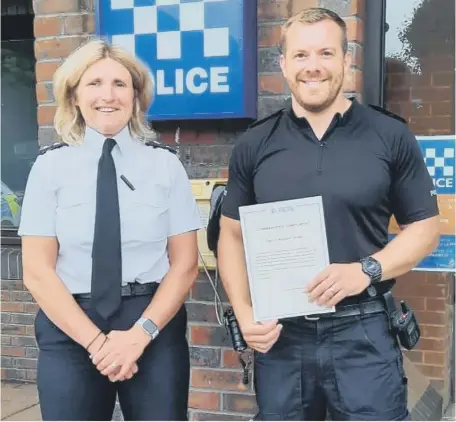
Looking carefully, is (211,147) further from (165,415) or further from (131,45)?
(165,415)

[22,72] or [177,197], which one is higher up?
[22,72]

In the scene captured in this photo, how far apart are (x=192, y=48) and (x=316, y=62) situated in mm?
1021

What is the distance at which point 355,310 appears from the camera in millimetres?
2109

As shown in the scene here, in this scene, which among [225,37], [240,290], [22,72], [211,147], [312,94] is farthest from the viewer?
[22,72]

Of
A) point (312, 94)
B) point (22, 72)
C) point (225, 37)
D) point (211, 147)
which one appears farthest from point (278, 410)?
point (22, 72)

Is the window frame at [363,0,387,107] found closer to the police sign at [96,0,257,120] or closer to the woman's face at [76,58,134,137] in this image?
the police sign at [96,0,257,120]

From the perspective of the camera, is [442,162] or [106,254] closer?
[106,254]

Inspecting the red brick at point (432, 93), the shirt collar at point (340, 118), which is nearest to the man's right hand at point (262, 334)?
the shirt collar at point (340, 118)

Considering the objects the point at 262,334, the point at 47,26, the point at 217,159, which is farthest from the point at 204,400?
the point at 47,26

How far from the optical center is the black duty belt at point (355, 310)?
2.09 metres

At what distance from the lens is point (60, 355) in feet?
7.14

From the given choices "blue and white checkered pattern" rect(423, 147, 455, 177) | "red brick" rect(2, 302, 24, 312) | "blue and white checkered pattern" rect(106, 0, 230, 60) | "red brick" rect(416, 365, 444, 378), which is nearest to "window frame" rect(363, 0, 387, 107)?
"blue and white checkered pattern" rect(423, 147, 455, 177)

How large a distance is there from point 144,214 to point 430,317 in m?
1.73

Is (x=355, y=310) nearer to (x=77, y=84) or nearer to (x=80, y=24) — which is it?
(x=77, y=84)
